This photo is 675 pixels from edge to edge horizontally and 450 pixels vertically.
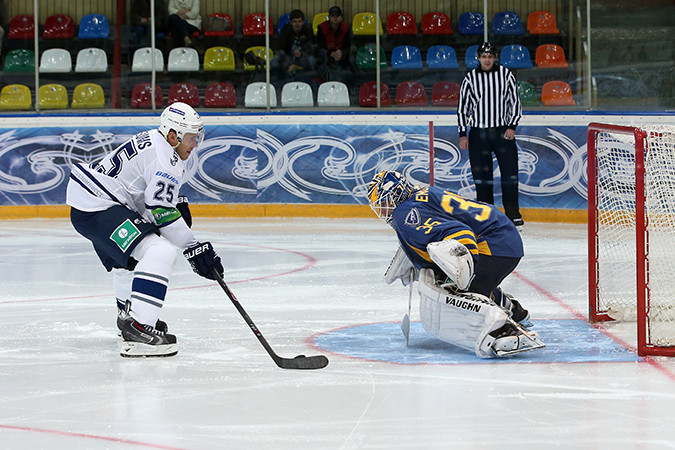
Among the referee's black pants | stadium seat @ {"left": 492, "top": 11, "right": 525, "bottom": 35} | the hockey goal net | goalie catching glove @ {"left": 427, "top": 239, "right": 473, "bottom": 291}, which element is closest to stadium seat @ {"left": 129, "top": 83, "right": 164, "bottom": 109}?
the referee's black pants

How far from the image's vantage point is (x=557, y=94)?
28.1 ft

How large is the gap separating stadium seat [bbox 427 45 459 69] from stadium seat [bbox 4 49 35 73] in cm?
358

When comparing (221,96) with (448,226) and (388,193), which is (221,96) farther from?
(448,226)

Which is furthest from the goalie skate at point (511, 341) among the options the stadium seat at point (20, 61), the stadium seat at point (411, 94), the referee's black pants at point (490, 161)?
the stadium seat at point (20, 61)

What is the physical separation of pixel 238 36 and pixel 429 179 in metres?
2.24

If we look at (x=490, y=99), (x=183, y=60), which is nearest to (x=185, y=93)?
(x=183, y=60)

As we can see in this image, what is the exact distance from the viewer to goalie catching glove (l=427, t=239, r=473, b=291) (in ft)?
11.4

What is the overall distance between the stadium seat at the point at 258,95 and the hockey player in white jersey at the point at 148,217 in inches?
198

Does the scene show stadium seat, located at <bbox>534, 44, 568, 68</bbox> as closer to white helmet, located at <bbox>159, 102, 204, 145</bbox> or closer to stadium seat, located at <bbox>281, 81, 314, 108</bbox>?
stadium seat, located at <bbox>281, 81, 314, 108</bbox>

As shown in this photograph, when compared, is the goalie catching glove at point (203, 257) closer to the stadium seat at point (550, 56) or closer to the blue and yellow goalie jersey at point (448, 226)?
the blue and yellow goalie jersey at point (448, 226)

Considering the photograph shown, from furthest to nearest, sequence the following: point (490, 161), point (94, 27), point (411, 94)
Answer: point (94, 27)
point (411, 94)
point (490, 161)

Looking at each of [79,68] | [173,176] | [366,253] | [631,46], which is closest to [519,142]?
[631,46]

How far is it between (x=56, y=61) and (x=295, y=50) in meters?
2.20

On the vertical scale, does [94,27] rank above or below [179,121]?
above
